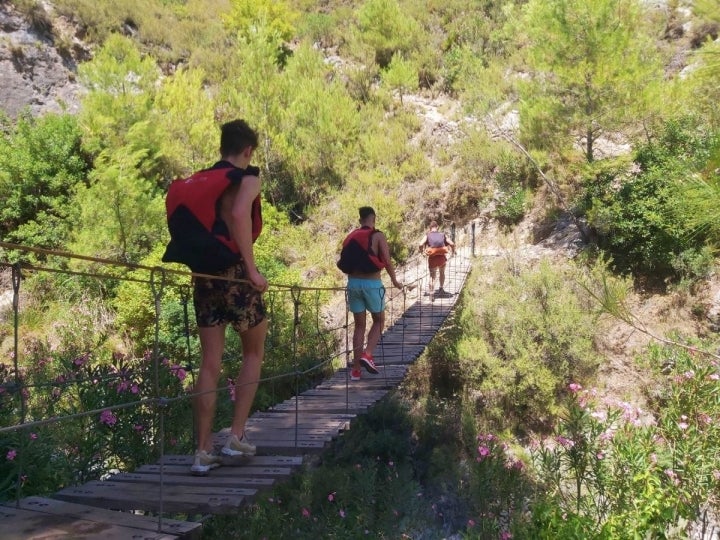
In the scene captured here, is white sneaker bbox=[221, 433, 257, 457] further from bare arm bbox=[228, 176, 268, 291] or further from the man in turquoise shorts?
the man in turquoise shorts

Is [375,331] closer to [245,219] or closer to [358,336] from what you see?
[358,336]

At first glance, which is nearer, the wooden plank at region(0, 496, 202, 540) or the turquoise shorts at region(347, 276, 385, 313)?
the wooden plank at region(0, 496, 202, 540)

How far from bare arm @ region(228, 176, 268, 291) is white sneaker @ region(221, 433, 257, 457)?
1.80 feet

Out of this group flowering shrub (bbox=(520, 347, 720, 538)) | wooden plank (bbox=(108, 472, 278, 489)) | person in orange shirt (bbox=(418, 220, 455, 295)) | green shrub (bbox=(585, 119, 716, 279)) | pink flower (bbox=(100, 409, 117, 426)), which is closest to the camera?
wooden plank (bbox=(108, 472, 278, 489))

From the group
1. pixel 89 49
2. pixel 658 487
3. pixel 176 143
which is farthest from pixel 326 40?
pixel 658 487

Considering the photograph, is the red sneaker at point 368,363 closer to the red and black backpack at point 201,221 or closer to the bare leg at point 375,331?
the bare leg at point 375,331

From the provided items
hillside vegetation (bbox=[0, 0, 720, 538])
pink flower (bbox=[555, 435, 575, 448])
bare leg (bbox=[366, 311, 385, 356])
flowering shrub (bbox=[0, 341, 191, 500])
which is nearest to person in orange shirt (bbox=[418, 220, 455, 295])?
hillside vegetation (bbox=[0, 0, 720, 538])

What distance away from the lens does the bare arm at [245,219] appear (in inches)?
73.4

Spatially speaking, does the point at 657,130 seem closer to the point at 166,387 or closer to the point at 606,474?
the point at 606,474

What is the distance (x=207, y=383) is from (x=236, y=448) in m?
0.28

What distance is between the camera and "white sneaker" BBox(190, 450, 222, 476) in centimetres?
190

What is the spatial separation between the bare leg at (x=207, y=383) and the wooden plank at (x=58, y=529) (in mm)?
488

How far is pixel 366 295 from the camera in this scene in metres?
3.83

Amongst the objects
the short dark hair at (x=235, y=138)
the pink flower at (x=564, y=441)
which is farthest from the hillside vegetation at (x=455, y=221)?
the short dark hair at (x=235, y=138)
